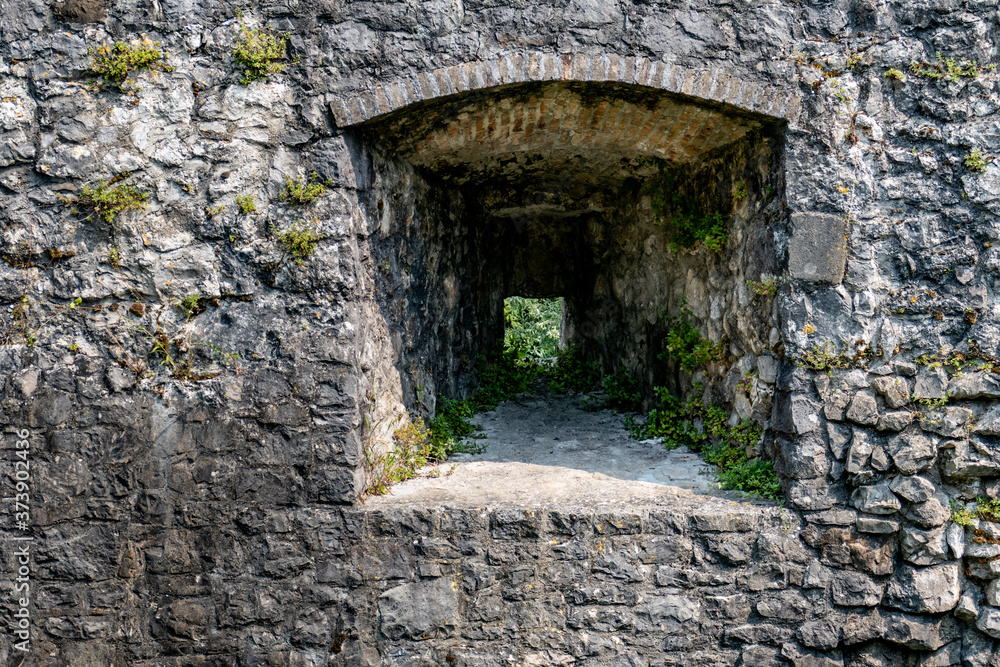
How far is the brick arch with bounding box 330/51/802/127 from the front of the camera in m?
2.79

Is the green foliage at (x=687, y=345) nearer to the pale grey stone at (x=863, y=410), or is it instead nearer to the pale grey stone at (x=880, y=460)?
the pale grey stone at (x=863, y=410)

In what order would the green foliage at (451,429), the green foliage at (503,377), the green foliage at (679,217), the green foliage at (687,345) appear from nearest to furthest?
the green foliage at (679,217), the green foliage at (687,345), the green foliage at (451,429), the green foliage at (503,377)

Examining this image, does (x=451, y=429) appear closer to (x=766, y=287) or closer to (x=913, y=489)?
(x=766, y=287)

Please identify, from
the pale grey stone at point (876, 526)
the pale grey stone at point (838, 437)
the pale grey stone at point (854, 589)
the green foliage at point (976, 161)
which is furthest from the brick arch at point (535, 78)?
the pale grey stone at point (854, 589)

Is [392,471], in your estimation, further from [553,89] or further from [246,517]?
[553,89]

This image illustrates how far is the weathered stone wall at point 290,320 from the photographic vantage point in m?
2.81

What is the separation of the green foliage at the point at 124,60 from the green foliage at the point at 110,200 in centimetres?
43

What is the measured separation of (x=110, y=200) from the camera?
110 inches

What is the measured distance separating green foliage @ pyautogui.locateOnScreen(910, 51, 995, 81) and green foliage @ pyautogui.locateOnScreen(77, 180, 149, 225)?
A: 3.33m

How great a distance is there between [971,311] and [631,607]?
191 centimetres

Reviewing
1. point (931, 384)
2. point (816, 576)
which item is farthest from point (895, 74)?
point (816, 576)

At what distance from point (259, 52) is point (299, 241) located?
2.66ft

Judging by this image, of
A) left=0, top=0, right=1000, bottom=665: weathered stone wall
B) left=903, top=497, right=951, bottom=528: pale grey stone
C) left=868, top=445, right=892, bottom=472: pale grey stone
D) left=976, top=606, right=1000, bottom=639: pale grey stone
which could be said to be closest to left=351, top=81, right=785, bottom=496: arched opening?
left=0, top=0, right=1000, bottom=665: weathered stone wall

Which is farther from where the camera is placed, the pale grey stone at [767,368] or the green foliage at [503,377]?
the green foliage at [503,377]
